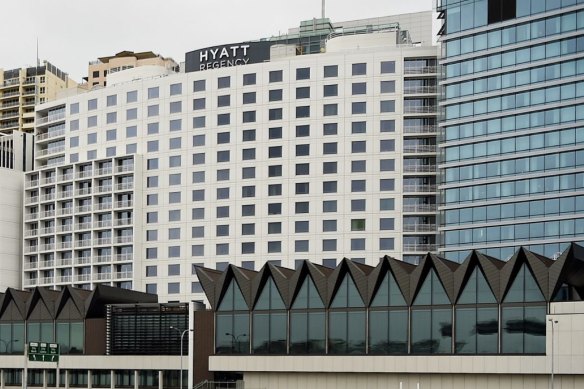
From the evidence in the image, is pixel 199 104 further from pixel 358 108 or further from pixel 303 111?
pixel 358 108

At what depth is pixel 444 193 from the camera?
135 m

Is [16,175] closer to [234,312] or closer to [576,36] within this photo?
[234,312]

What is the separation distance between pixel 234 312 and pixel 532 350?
101ft

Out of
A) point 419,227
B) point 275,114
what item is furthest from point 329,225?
point 275,114

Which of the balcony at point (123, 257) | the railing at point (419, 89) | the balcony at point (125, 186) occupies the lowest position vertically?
the balcony at point (123, 257)

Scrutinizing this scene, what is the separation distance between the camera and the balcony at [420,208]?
460ft

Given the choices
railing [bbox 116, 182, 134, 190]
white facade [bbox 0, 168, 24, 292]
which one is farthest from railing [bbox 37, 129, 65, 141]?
railing [bbox 116, 182, 134, 190]

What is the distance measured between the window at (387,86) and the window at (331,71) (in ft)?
21.4

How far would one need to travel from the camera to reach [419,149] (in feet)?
465

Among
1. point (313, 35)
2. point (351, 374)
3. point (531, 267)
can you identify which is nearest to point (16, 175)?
point (313, 35)

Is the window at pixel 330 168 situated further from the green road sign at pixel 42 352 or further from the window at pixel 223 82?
the green road sign at pixel 42 352

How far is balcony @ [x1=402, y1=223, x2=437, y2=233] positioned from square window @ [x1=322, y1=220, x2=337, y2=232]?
364 inches

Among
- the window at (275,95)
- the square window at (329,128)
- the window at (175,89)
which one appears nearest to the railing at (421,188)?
the square window at (329,128)

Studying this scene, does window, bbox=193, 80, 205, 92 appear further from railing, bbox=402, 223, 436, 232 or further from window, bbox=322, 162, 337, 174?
railing, bbox=402, 223, 436, 232
